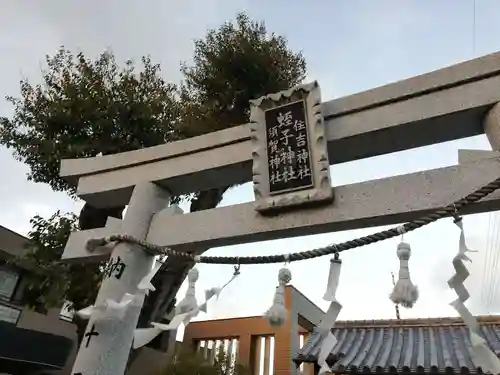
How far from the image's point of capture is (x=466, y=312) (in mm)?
1777

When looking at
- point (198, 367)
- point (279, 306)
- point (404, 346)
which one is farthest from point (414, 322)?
point (279, 306)

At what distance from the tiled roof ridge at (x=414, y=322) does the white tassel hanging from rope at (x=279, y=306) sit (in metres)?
6.79

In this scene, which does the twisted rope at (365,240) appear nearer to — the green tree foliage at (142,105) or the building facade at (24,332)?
the green tree foliage at (142,105)

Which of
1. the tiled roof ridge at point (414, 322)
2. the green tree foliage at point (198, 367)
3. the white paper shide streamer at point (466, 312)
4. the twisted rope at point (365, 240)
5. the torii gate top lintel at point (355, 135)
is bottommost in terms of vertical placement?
the white paper shide streamer at point (466, 312)

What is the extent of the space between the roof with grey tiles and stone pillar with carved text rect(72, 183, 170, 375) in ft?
10.3

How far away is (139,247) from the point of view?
2.92 meters

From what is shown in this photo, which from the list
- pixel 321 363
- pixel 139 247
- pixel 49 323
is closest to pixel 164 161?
pixel 139 247

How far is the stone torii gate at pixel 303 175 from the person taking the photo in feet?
7.76

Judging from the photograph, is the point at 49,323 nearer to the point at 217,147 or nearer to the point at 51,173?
the point at 51,173

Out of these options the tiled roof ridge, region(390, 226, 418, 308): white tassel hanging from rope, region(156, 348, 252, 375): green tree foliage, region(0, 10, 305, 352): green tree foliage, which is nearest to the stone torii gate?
region(390, 226, 418, 308): white tassel hanging from rope

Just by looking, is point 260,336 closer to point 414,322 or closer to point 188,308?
point 414,322

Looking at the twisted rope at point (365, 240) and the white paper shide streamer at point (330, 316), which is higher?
the twisted rope at point (365, 240)

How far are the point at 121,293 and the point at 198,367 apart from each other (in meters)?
6.54

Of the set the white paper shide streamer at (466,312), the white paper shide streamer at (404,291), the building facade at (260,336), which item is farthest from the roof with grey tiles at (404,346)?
the white paper shide streamer at (466,312)
